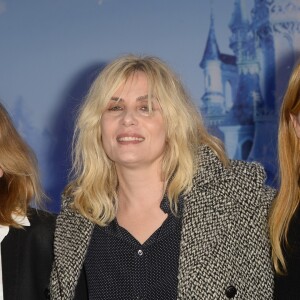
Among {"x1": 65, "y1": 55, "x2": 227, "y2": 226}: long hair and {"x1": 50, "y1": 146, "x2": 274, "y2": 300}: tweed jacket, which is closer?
{"x1": 50, "y1": 146, "x2": 274, "y2": 300}: tweed jacket

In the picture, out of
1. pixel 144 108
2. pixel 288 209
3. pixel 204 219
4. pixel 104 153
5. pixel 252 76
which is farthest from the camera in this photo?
pixel 252 76

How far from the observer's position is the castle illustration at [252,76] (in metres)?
3.59

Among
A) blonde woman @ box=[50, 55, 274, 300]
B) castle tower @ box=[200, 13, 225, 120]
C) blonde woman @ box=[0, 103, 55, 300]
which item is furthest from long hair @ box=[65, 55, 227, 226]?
castle tower @ box=[200, 13, 225, 120]

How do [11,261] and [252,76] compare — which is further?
[252,76]

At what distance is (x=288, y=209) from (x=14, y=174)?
3.05 ft

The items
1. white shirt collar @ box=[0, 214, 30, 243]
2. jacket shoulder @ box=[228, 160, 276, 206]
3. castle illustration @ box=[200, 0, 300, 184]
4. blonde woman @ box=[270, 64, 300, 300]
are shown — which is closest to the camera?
blonde woman @ box=[270, 64, 300, 300]

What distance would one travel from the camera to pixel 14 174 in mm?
2889

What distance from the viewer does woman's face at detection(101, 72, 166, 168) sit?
276 cm

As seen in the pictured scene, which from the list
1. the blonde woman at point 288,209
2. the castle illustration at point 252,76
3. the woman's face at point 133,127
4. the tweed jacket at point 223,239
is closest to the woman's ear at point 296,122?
the blonde woman at point 288,209

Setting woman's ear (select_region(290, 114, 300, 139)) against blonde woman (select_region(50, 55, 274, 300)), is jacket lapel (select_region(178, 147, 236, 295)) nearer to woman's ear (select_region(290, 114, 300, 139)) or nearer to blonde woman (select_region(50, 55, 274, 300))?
blonde woman (select_region(50, 55, 274, 300))

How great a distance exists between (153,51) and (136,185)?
1.00m

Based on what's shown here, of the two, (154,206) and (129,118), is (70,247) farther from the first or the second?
(129,118)

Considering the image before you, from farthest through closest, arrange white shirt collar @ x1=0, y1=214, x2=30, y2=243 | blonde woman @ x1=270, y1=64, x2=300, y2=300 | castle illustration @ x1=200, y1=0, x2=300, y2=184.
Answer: castle illustration @ x1=200, y1=0, x2=300, y2=184, white shirt collar @ x1=0, y1=214, x2=30, y2=243, blonde woman @ x1=270, y1=64, x2=300, y2=300

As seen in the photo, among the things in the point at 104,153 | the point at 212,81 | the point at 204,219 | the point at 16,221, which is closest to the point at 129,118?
the point at 104,153
